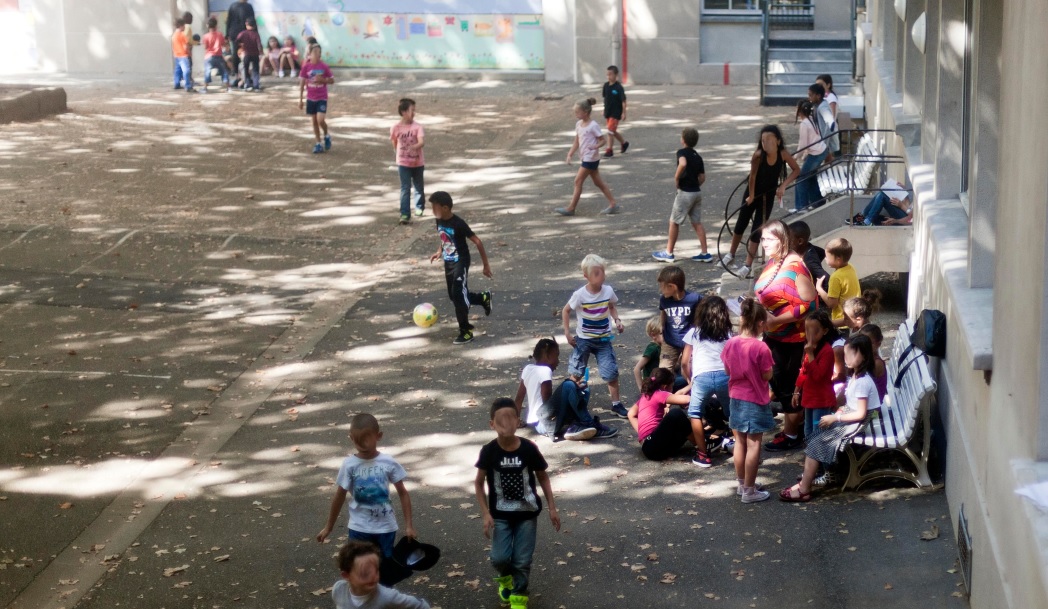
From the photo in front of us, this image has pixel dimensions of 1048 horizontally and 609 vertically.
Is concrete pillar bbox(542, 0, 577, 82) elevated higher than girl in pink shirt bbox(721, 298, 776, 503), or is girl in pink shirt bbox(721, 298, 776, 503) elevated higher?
concrete pillar bbox(542, 0, 577, 82)

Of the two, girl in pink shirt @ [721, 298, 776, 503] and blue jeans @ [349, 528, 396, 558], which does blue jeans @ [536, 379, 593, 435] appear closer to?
girl in pink shirt @ [721, 298, 776, 503]

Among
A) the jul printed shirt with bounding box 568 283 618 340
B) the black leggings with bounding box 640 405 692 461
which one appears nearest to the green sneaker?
the black leggings with bounding box 640 405 692 461

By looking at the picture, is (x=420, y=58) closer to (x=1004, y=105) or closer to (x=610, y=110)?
(x=610, y=110)

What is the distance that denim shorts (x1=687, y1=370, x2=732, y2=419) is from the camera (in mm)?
9289

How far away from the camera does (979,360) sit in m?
6.75

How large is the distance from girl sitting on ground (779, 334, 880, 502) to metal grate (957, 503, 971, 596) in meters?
1.09

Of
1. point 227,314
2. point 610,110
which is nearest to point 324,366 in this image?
point 227,314

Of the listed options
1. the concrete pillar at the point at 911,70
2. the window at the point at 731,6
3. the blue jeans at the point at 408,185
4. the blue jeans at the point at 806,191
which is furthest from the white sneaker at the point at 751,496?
the window at the point at 731,6

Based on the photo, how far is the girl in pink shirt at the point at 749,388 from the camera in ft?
28.1

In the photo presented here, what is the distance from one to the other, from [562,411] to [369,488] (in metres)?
3.12

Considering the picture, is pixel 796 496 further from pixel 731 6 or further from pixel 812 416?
pixel 731 6

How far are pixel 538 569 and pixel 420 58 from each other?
26.6 meters

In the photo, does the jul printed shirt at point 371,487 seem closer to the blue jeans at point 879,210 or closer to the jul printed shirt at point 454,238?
the jul printed shirt at point 454,238

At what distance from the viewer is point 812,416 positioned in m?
9.33
